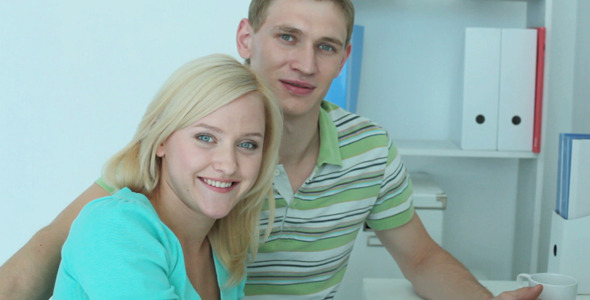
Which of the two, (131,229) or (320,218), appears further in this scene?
(320,218)

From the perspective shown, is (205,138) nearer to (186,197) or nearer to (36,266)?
(186,197)

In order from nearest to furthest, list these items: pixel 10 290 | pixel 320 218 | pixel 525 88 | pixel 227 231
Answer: pixel 10 290 → pixel 227 231 → pixel 320 218 → pixel 525 88

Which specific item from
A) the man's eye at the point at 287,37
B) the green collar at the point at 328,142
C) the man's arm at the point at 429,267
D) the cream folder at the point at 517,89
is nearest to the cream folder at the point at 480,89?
the cream folder at the point at 517,89

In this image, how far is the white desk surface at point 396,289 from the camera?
1402 mm

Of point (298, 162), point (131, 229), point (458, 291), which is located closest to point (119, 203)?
point (131, 229)

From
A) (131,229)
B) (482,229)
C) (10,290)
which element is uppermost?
(131,229)

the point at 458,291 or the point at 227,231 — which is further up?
the point at 227,231

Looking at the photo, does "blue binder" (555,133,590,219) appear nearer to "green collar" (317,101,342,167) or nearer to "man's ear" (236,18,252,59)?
"green collar" (317,101,342,167)

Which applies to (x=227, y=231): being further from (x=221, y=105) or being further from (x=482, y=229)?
(x=482, y=229)

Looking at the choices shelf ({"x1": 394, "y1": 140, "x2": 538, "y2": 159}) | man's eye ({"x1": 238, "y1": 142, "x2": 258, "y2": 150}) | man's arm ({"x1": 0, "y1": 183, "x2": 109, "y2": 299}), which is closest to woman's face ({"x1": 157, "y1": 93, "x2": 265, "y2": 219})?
man's eye ({"x1": 238, "y1": 142, "x2": 258, "y2": 150})

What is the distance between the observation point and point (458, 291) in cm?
137

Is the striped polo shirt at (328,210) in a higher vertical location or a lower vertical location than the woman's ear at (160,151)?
lower

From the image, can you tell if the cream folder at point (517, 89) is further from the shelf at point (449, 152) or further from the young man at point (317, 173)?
the young man at point (317, 173)

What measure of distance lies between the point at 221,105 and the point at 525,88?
1.47 meters
